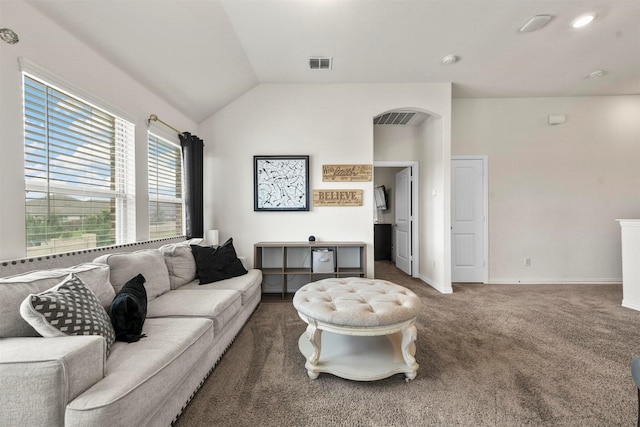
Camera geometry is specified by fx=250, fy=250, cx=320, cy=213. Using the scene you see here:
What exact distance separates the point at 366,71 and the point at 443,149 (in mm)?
1487

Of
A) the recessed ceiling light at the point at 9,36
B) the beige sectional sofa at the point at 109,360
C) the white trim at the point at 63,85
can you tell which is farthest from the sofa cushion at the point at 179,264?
the recessed ceiling light at the point at 9,36

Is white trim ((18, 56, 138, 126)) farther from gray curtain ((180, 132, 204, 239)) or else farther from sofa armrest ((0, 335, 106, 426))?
sofa armrest ((0, 335, 106, 426))

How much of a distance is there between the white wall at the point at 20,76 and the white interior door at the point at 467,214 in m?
4.37

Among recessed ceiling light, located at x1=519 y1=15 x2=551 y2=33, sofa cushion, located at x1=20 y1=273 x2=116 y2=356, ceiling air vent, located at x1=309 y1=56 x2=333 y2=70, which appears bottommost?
sofa cushion, located at x1=20 y1=273 x2=116 y2=356

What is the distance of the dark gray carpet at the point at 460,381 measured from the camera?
1.36 metres

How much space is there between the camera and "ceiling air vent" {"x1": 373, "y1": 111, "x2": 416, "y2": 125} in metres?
3.79

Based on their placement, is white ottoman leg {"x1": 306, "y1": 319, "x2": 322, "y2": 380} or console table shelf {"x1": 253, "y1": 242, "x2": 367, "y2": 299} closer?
white ottoman leg {"x1": 306, "y1": 319, "x2": 322, "y2": 380}

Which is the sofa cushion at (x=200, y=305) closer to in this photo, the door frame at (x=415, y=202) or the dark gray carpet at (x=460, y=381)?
the dark gray carpet at (x=460, y=381)

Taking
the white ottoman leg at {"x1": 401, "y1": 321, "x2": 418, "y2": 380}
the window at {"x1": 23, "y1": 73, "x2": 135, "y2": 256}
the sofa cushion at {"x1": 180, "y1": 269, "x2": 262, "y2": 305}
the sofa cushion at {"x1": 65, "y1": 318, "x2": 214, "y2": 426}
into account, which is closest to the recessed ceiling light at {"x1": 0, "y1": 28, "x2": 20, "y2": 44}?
the window at {"x1": 23, "y1": 73, "x2": 135, "y2": 256}

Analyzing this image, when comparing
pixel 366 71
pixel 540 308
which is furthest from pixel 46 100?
pixel 540 308

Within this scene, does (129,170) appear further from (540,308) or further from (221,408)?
(540,308)

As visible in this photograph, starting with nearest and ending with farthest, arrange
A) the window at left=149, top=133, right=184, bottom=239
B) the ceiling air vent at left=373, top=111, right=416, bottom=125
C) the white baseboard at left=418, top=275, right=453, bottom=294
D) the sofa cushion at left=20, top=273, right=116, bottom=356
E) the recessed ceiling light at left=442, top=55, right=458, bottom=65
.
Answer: the sofa cushion at left=20, top=273, right=116, bottom=356, the window at left=149, top=133, right=184, bottom=239, the recessed ceiling light at left=442, top=55, right=458, bottom=65, the white baseboard at left=418, top=275, right=453, bottom=294, the ceiling air vent at left=373, top=111, right=416, bottom=125

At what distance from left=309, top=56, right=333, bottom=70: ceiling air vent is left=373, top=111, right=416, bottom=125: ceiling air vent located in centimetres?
115

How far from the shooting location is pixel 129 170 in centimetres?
240
